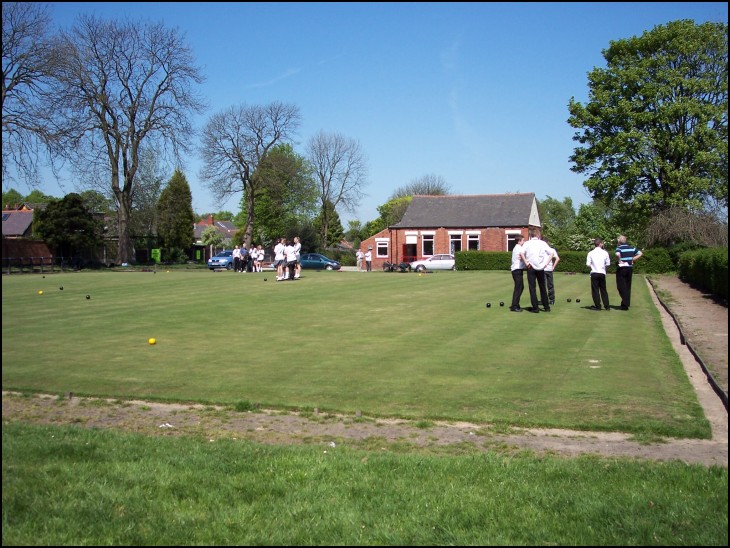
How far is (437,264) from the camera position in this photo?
57.8 meters

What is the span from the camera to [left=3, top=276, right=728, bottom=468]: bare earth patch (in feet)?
21.6

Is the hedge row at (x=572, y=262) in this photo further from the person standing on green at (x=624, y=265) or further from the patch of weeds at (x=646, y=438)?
the patch of weeds at (x=646, y=438)

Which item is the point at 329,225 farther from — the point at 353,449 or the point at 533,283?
the point at 353,449

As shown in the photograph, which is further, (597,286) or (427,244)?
(427,244)

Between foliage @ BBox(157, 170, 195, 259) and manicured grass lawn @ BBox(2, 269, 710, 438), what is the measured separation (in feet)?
197

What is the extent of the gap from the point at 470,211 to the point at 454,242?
3.83 meters

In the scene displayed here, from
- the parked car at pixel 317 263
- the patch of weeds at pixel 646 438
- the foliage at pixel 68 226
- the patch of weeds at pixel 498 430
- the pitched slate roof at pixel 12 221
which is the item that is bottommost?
the patch of weeds at pixel 646 438

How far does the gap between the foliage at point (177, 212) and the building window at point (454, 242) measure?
3211 centimetres

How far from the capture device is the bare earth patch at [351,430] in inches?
259

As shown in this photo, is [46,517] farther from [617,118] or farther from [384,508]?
[617,118]

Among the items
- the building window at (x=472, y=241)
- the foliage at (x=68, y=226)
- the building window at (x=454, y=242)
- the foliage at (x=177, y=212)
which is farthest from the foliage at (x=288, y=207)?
the foliage at (x=68, y=226)

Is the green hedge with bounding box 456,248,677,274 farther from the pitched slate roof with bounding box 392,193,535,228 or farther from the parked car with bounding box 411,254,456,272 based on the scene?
the pitched slate roof with bounding box 392,193,535,228

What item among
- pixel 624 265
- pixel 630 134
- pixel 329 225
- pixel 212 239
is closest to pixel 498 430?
pixel 624 265

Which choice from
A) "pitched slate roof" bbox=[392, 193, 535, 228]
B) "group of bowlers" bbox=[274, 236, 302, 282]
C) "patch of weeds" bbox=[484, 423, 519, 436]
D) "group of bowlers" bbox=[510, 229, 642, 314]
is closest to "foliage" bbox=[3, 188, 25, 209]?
"patch of weeds" bbox=[484, 423, 519, 436]
